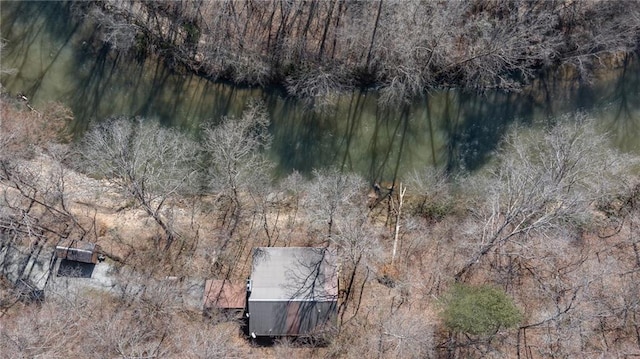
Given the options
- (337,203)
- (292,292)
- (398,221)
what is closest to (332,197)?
(337,203)

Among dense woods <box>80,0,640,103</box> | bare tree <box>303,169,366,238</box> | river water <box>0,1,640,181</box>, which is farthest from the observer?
river water <box>0,1,640,181</box>

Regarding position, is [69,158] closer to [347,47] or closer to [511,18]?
[347,47]

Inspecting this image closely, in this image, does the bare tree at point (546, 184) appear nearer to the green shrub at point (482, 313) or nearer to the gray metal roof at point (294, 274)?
the green shrub at point (482, 313)

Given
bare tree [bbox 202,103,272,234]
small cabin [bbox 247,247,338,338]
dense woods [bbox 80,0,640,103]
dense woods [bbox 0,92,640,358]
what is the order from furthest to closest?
dense woods [bbox 80,0,640,103] → bare tree [bbox 202,103,272,234] → dense woods [bbox 0,92,640,358] → small cabin [bbox 247,247,338,338]

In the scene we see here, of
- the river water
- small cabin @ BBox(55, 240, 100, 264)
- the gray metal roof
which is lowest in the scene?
small cabin @ BBox(55, 240, 100, 264)

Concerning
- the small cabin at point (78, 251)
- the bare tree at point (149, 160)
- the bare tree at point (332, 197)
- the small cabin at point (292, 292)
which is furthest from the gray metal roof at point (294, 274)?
the small cabin at point (78, 251)

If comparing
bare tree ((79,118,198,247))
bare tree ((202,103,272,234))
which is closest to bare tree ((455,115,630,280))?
bare tree ((202,103,272,234))

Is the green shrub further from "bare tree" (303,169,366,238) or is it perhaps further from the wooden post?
"bare tree" (303,169,366,238)
